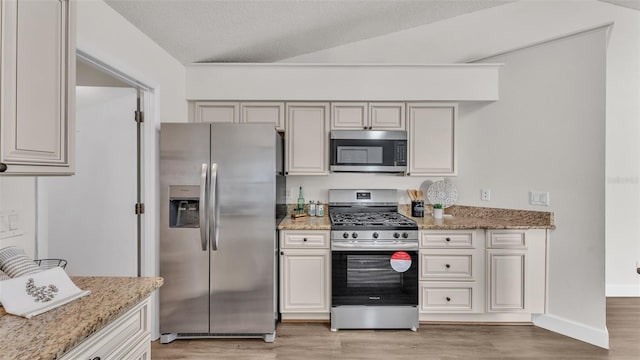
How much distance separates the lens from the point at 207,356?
2312 millimetres

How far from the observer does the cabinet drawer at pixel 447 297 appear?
2.71 metres

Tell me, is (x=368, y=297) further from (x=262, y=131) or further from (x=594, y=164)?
(x=594, y=164)

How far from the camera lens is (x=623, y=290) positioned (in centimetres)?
335

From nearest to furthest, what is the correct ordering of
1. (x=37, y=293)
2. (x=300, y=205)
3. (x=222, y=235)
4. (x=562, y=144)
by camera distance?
(x=37, y=293) < (x=222, y=235) < (x=562, y=144) < (x=300, y=205)

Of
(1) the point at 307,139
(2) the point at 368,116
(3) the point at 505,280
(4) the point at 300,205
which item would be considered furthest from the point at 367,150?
(3) the point at 505,280

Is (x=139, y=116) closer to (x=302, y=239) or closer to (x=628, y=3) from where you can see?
(x=302, y=239)

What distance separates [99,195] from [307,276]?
1.71 m

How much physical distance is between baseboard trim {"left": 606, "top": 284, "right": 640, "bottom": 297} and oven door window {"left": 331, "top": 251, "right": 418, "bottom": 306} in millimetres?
2354

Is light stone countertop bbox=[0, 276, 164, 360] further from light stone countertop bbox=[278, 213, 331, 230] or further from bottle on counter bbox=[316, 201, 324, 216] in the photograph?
bottle on counter bbox=[316, 201, 324, 216]

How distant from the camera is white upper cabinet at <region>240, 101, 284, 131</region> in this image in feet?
9.98

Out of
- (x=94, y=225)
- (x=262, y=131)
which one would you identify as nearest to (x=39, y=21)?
(x=262, y=131)

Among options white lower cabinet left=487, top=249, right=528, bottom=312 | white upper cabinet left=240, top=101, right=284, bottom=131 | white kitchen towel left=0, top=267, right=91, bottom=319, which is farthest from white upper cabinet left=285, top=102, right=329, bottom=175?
white kitchen towel left=0, top=267, right=91, bottom=319

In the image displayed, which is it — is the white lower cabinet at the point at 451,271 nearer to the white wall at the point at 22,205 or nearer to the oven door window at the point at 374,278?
the oven door window at the point at 374,278

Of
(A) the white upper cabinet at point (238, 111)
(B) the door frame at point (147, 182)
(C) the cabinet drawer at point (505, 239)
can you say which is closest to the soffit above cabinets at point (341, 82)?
(A) the white upper cabinet at point (238, 111)
